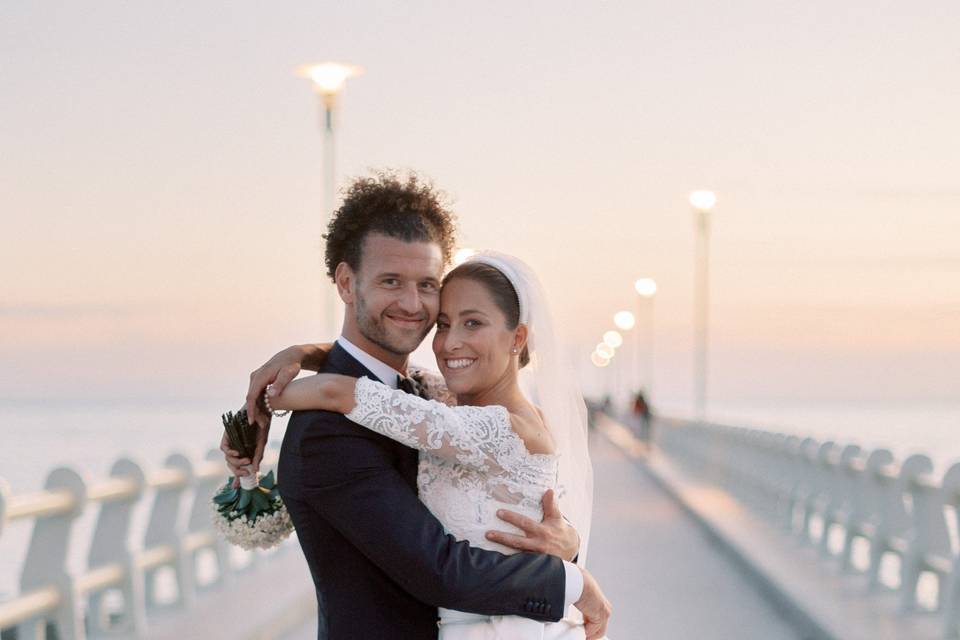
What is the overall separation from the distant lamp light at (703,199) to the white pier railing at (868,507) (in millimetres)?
10817

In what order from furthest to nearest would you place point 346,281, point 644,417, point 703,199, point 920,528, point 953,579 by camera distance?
point 644,417
point 703,199
point 920,528
point 953,579
point 346,281

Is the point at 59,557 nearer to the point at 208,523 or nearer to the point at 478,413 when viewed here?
the point at 208,523

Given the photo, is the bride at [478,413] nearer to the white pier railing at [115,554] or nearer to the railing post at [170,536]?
the white pier railing at [115,554]

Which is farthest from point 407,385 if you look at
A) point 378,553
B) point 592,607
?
point 592,607

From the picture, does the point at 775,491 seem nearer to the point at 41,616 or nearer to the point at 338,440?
the point at 41,616

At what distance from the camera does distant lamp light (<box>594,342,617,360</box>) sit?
110 m

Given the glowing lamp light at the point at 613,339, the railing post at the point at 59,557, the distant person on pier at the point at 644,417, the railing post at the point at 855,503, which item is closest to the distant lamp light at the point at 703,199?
the distant person on pier at the point at 644,417

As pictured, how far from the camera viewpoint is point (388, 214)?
406 cm

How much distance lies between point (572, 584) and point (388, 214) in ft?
3.61

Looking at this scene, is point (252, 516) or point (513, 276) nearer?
point (513, 276)

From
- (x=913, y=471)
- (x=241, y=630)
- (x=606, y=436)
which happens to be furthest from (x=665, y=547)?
(x=606, y=436)

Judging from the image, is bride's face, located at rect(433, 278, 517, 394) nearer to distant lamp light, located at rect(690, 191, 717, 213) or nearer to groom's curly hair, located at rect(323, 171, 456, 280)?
groom's curly hair, located at rect(323, 171, 456, 280)

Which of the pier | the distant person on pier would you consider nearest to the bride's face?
the pier

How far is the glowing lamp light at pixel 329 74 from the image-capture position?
17.2 metres
